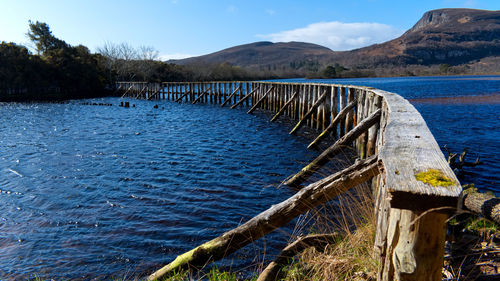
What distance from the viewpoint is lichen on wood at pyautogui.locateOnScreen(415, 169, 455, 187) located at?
4.66 feet

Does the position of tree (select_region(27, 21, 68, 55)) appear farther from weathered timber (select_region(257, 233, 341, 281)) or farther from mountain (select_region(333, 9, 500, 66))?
mountain (select_region(333, 9, 500, 66))

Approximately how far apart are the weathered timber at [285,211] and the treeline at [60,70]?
4249 cm

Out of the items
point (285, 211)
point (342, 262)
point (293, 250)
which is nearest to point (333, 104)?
point (293, 250)

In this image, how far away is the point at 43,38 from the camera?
48875 mm

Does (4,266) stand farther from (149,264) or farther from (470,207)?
(470,207)

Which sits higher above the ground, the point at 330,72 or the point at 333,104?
the point at 330,72

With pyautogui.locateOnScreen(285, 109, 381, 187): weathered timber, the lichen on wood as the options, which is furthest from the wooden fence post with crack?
pyautogui.locateOnScreen(285, 109, 381, 187): weathered timber

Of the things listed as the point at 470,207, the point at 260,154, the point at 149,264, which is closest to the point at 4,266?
the point at 149,264

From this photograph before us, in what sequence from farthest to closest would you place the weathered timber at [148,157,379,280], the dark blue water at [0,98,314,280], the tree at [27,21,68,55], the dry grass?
1. the tree at [27,21,68,55]
2. the dark blue water at [0,98,314,280]
3. the weathered timber at [148,157,379,280]
4. the dry grass

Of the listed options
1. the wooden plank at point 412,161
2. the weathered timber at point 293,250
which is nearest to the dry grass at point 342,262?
the weathered timber at point 293,250

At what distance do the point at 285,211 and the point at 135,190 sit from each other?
201 inches

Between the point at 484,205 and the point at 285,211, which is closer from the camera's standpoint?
the point at 285,211

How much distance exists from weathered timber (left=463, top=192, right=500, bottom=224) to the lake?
2689 millimetres

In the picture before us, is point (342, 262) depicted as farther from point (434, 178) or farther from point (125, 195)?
point (125, 195)
